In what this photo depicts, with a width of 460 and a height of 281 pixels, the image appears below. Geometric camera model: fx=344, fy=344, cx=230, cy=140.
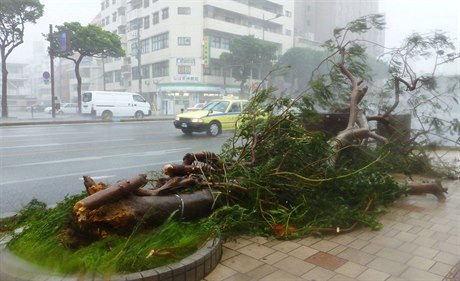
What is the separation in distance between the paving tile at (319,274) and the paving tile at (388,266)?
33 cm

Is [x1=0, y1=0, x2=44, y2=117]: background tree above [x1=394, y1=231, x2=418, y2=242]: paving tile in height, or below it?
above

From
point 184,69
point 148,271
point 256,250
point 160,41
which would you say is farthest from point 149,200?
point 184,69

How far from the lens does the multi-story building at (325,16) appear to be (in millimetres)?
4734

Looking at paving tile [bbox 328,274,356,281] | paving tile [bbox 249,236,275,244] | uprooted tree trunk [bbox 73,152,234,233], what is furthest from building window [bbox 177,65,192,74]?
paving tile [bbox 328,274,356,281]

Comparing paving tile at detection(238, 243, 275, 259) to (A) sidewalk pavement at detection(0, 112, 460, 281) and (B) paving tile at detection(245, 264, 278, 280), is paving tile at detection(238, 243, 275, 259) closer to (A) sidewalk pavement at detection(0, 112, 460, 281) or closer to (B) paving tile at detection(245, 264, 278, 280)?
(A) sidewalk pavement at detection(0, 112, 460, 281)

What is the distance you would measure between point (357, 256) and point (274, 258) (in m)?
0.61

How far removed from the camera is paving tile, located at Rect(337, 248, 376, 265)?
240cm

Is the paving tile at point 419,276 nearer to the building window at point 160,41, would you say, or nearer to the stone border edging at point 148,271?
the stone border edging at point 148,271

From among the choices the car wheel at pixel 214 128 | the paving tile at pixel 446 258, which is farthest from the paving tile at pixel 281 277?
the car wheel at pixel 214 128

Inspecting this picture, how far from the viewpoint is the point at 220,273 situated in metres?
2.18

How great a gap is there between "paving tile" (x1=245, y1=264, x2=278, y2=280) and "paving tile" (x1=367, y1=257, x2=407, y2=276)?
0.68m

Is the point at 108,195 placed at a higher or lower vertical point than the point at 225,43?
lower

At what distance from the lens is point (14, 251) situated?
2.14 meters

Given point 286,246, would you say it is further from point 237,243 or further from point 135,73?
point 135,73
